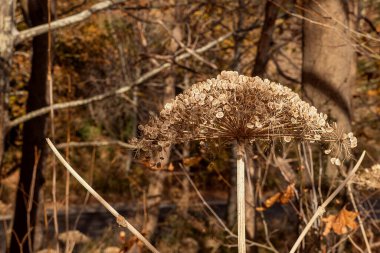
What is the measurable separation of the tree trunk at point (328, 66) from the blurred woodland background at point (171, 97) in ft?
0.03

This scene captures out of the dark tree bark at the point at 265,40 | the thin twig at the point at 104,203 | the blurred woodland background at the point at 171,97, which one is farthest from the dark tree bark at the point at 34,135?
the thin twig at the point at 104,203

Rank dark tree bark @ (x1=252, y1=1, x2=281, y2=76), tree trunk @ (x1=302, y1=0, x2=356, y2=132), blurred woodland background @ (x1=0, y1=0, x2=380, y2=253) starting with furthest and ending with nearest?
dark tree bark @ (x1=252, y1=1, x2=281, y2=76), tree trunk @ (x1=302, y1=0, x2=356, y2=132), blurred woodland background @ (x1=0, y1=0, x2=380, y2=253)

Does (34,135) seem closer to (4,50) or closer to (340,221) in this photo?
(4,50)

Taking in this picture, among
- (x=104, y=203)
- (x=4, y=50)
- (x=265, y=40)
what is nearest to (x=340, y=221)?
(x=104, y=203)

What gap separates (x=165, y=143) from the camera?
5.47ft

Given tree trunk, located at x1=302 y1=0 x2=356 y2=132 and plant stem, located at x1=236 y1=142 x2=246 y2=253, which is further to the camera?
tree trunk, located at x1=302 y1=0 x2=356 y2=132

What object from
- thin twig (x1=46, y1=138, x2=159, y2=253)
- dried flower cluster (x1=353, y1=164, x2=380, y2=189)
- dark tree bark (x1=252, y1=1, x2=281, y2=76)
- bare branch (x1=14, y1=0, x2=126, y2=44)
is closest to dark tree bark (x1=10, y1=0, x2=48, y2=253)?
bare branch (x1=14, y1=0, x2=126, y2=44)

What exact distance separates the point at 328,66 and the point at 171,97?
8189 millimetres

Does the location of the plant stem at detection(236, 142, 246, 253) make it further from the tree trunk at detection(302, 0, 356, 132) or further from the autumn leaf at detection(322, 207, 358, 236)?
the tree trunk at detection(302, 0, 356, 132)

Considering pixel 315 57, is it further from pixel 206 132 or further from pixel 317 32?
pixel 206 132

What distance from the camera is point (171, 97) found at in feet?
42.4

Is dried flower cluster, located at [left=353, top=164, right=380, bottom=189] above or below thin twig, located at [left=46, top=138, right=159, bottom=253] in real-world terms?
above

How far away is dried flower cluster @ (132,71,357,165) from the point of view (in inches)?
64.4

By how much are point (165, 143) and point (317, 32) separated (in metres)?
3.43
